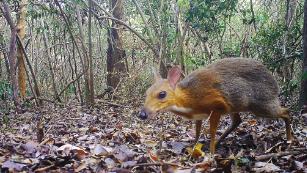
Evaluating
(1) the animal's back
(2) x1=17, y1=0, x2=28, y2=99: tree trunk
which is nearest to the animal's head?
(1) the animal's back

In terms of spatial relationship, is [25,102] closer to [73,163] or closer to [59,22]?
[59,22]

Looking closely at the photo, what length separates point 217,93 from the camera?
518cm

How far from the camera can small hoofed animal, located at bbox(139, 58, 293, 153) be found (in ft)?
16.8

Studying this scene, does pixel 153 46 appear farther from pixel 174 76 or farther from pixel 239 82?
pixel 174 76

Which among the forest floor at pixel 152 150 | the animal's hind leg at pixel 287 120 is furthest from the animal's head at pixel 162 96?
the animal's hind leg at pixel 287 120

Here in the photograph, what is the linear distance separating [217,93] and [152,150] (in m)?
0.97

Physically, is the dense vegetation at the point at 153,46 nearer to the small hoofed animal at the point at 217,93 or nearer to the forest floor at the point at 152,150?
the forest floor at the point at 152,150

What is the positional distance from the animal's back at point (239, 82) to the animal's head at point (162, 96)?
0.17 m

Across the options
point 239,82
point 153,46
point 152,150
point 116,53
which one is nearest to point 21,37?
point 116,53

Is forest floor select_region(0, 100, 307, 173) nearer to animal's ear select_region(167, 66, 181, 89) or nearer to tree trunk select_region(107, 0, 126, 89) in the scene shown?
animal's ear select_region(167, 66, 181, 89)

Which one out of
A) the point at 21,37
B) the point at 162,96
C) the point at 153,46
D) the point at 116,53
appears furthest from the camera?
the point at 116,53

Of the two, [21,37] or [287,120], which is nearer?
[287,120]

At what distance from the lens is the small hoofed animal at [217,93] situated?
5.11m

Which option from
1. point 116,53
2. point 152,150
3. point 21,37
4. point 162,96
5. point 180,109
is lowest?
point 152,150
